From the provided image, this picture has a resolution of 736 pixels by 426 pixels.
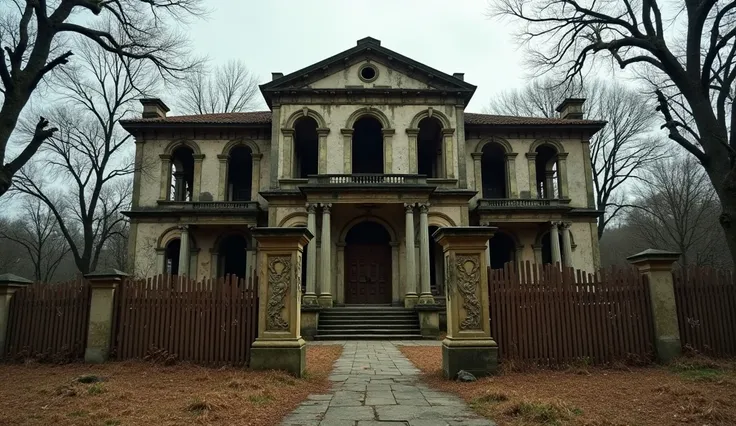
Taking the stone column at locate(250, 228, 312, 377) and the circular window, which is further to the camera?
the circular window

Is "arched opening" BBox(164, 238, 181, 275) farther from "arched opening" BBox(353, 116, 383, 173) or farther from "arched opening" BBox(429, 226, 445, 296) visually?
"arched opening" BBox(429, 226, 445, 296)

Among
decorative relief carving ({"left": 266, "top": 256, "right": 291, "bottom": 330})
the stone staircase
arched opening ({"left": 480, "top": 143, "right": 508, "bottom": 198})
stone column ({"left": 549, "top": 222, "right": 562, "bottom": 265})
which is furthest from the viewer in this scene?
arched opening ({"left": 480, "top": 143, "right": 508, "bottom": 198})

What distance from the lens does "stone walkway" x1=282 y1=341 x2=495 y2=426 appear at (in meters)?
5.34

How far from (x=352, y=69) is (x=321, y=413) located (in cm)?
1895

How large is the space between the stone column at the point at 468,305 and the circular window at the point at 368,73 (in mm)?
15396

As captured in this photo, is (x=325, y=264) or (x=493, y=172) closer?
(x=325, y=264)

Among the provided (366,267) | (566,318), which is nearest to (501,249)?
(366,267)

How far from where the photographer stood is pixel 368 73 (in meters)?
22.4

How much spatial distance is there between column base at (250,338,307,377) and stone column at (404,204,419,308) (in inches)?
441

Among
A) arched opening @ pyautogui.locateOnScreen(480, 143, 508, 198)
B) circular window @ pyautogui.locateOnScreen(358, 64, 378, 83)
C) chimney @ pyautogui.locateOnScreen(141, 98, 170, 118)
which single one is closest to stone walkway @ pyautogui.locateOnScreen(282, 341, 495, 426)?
circular window @ pyautogui.locateOnScreen(358, 64, 378, 83)

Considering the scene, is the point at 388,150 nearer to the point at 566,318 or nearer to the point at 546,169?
the point at 546,169

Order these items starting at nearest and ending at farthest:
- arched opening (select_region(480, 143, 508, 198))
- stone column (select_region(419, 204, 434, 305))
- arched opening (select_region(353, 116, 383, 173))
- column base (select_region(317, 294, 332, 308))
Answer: column base (select_region(317, 294, 332, 308)), stone column (select_region(419, 204, 434, 305)), arched opening (select_region(353, 116, 383, 173)), arched opening (select_region(480, 143, 508, 198))

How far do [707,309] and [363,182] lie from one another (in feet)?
44.3

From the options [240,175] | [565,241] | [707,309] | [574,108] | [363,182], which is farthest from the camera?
[240,175]
